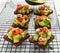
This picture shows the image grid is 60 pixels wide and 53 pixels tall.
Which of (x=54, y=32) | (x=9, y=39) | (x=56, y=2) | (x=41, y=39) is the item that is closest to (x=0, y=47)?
(x=9, y=39)

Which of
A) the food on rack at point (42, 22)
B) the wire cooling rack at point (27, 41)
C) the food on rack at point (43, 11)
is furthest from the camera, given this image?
the food on rack at point (43, 11)

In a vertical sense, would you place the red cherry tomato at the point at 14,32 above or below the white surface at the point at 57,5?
above

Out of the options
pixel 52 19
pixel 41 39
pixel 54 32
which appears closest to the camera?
pixel 41 39

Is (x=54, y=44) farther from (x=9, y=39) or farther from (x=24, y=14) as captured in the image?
(x=24, y=14)

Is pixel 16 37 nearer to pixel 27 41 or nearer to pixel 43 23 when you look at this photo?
pixel 27 41

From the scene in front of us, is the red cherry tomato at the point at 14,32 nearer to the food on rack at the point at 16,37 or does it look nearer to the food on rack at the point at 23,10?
the food on rack at the point at 16,37

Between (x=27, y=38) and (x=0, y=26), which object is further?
(x=0, y=26)

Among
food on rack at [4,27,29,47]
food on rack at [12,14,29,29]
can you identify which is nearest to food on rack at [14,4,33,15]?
food on rack at [12,14,29,29]

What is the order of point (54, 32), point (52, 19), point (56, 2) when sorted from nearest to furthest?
1. point (54, 32)
2. point (52, 19)
3. point (56, 2)

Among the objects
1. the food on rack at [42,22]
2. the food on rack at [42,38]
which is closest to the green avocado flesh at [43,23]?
the food on rack at [42,22]

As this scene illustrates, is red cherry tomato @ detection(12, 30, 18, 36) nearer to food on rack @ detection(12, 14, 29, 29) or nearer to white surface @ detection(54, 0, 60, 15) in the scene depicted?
food on rack @ detection(12, 14, 29, 29)

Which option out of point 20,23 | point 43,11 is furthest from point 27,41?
point 43,11
